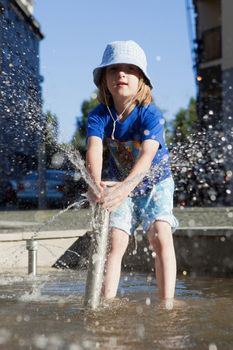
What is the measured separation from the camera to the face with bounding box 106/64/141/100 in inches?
152

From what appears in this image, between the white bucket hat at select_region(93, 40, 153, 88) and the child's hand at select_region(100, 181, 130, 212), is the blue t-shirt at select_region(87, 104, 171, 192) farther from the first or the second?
the child's hand at select_region(100, 181, 130, 212)

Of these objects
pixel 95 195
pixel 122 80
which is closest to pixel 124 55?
pixel 122 80

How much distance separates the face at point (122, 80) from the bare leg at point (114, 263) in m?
0.70

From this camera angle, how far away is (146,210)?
156 inches

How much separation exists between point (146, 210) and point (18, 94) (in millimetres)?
2812

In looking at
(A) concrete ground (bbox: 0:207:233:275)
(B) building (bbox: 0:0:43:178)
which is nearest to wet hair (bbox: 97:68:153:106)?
(B) building (bbox: 0:0:43:178)

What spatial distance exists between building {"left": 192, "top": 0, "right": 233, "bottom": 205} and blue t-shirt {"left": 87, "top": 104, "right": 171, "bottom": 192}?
18.9 meters

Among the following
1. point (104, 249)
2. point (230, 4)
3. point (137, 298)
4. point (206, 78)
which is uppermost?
point (230, 4)

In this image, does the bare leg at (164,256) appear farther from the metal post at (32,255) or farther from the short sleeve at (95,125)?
the metal post at (32,255)

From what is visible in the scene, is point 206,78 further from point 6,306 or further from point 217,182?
point 6,306

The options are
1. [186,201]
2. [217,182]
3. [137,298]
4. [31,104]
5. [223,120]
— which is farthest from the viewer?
[223,120]

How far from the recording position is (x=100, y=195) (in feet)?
11.3

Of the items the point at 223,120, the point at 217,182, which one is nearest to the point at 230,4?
the point at 223,120

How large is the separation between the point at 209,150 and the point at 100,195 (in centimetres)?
1550
